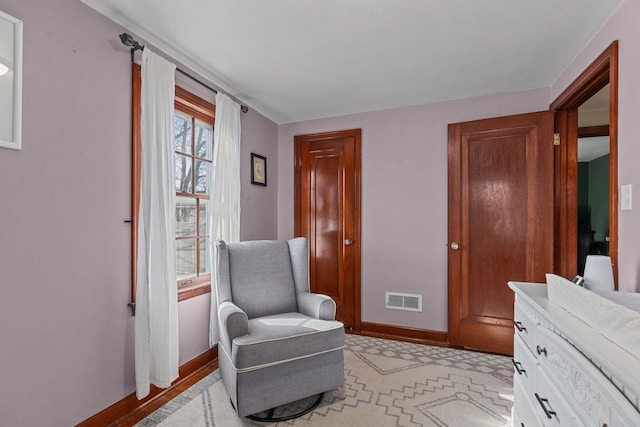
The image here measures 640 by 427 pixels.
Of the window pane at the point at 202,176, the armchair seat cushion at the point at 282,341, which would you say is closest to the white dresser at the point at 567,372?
the armchair seat cushion at the point at 282,341

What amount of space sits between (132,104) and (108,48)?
31cm

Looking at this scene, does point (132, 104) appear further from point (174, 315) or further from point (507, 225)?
point (507, 225)

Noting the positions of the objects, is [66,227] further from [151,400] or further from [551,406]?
[551,406]

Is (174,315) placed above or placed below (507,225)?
below

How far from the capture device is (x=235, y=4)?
1.72 meters

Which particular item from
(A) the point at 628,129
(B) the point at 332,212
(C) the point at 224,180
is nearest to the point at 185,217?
(C) the point at 224,180

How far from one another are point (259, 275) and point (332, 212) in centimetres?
132

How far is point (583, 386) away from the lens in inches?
32.6

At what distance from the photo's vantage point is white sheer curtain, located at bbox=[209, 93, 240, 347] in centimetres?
258

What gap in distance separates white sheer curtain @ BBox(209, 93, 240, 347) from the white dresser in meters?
1.99

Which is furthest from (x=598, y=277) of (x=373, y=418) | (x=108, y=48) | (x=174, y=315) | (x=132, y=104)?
(x=108, y=48)

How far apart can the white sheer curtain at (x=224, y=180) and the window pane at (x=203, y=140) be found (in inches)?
5.2

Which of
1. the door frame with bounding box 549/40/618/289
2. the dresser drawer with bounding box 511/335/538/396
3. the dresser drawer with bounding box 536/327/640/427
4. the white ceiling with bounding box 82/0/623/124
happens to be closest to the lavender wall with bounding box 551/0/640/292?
the white ceiling with bounding box 82/0/623/124

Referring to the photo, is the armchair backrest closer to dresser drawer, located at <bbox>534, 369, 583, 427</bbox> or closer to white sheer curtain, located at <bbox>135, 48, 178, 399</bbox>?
white sheer curtain, located at <bbox>135, 48, 178, 399</bbox>
